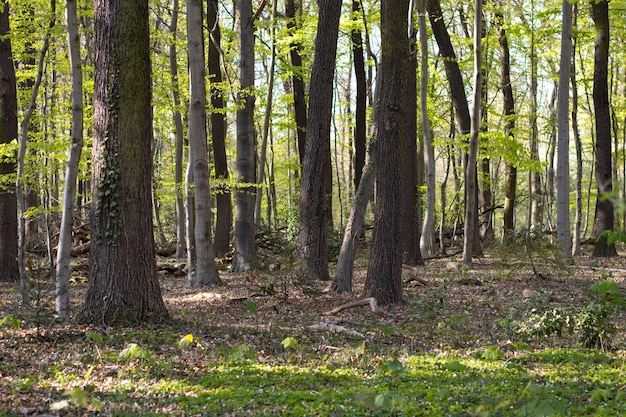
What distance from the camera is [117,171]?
23.8ft

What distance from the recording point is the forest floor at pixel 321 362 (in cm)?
461

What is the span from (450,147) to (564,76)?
29.3 feet

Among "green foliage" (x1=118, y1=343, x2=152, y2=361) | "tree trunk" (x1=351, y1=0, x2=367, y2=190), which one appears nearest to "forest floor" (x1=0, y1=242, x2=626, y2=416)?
"green foliage" (x1=118, y1=343, x2=152, y2=361)

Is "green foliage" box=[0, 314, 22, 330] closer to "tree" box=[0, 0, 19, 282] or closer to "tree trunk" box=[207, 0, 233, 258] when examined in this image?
"tree" box=[0, 0, 19, 282]

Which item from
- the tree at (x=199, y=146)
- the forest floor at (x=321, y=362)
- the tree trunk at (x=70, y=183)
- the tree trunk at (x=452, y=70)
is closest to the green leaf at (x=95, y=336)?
the forest floor at (x=321, y=362)

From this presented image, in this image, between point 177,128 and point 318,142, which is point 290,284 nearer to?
point 318,142

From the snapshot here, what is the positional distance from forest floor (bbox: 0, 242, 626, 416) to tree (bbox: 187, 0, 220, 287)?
1.67 metres

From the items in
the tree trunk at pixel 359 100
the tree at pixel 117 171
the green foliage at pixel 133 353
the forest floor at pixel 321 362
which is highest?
the tree trunk at pixel 359 100

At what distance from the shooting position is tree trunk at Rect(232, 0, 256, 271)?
44.2 feet

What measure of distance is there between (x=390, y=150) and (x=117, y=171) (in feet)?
14.1

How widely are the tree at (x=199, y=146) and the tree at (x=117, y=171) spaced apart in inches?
145

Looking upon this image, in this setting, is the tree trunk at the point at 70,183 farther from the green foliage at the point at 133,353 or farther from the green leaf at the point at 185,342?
the green foliage at the point at 133,353

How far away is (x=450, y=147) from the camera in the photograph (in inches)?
882

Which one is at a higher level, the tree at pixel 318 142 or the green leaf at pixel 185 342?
the tree at pixel 318 142
